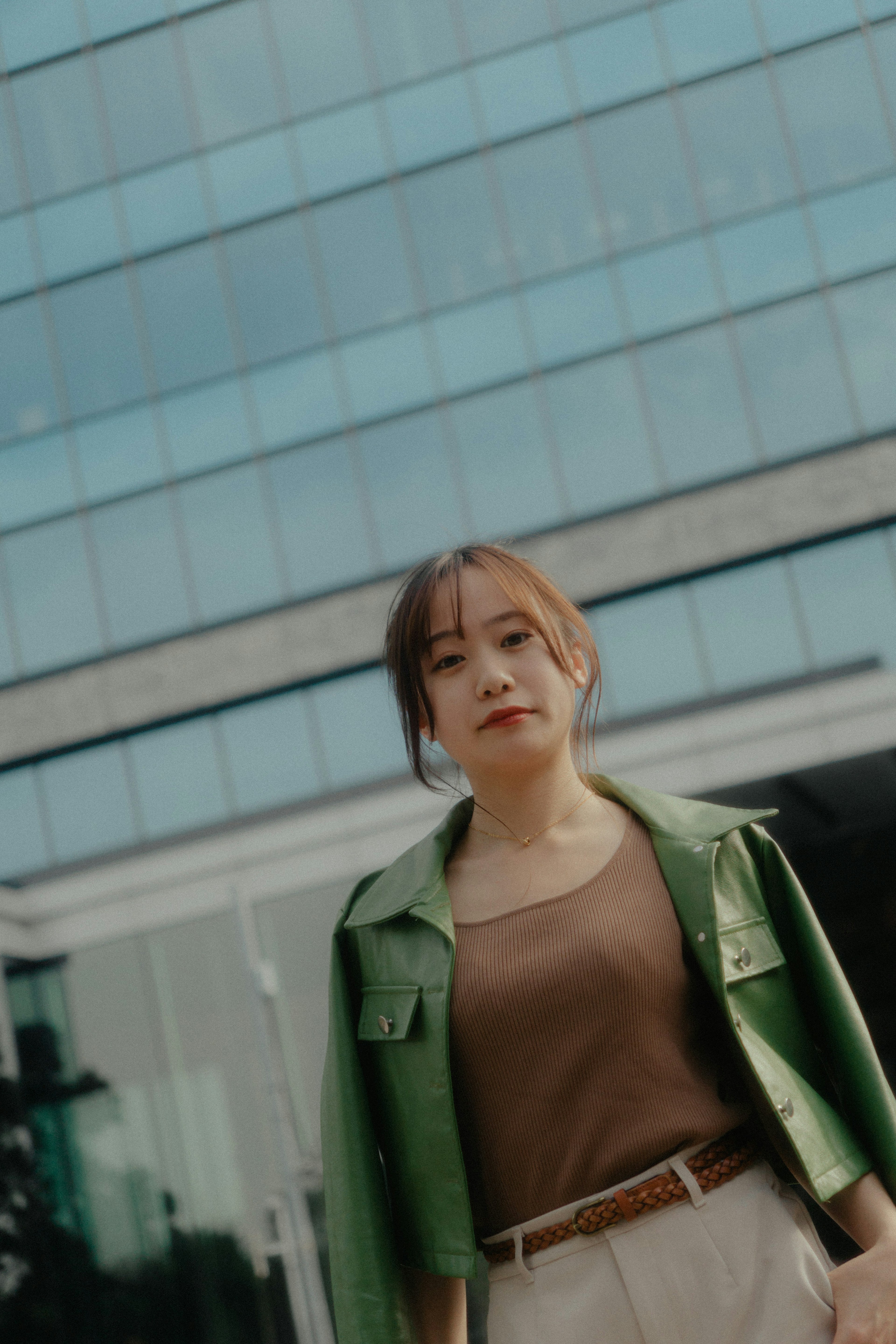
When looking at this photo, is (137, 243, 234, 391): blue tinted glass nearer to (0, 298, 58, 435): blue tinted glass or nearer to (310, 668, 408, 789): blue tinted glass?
(0, 298, 58, 435): blue tinted glass

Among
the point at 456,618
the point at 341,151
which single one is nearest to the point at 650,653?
the point at 341,151

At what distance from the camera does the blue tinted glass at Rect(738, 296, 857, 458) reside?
10.5 metres

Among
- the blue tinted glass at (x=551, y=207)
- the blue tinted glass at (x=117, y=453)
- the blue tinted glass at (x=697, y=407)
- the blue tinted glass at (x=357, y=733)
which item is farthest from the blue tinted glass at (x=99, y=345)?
the blue tinted glass at (x=697, y=407)

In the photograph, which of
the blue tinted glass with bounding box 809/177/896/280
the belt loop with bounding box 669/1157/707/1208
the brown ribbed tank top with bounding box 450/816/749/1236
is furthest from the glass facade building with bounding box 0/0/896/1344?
the belt loop with bounding box 669/1157/707/1208

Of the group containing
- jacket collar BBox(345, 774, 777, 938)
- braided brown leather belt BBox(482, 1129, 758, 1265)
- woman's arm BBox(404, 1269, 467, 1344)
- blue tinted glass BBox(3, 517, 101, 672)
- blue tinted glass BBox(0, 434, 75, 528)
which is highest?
blue tinted glass BBox(0, 434, 75, 528)

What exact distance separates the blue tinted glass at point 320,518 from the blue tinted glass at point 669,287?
2.92 metres

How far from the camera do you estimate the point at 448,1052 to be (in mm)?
1886

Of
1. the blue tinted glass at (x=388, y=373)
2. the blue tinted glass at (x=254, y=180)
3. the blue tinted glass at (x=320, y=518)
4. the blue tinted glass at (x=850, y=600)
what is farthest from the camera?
the blue tinted glass at (x=254, y=180)

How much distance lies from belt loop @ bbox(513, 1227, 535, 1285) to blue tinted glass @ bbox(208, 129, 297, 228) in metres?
11.3

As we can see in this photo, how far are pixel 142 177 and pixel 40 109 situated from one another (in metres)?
1.34

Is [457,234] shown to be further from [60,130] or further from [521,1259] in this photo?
[521,1259]

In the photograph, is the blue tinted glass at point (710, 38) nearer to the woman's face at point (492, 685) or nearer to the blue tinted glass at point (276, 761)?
the blue tinted glass at point (276, 761)

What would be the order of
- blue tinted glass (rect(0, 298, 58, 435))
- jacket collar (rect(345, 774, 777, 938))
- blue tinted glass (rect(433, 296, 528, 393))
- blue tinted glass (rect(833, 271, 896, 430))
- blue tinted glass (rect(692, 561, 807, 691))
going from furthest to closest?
blue tinted glass (rect(0, 298, 58, 435)), blue tinted glass (rect(433, 296, 528, 393)), blue tinted glass (rect(833, 271, 896, 430)), blue tinted glass (rect(692, 561, 807, 691)), jacket collar (rect(345, 774, 777, 938))

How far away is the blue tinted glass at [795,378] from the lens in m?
10.5
